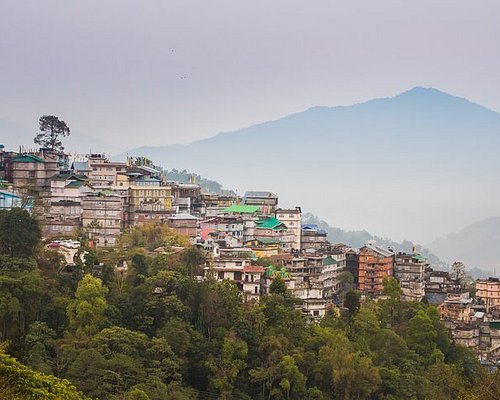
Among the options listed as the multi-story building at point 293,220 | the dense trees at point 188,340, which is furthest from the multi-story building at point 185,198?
the dense trees at point 188,340

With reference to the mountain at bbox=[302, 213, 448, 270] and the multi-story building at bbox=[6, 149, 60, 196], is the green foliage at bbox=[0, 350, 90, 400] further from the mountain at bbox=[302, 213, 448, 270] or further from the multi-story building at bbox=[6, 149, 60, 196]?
the mountain at bbox=[302, 213, 448, 270]

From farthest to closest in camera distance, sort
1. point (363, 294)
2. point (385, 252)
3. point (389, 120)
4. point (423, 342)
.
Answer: point (389, 120)
point (385, 252)
point (363, 294)
point (423, 342)

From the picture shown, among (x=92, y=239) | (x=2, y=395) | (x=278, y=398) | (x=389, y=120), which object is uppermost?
(x=389, y=120)

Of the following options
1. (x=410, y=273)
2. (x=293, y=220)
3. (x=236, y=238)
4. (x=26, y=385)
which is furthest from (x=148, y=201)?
(x=26, y=385)

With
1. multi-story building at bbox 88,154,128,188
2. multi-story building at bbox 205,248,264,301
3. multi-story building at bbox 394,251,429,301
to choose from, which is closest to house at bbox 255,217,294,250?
multi-story building at bbox 394,251,429,301

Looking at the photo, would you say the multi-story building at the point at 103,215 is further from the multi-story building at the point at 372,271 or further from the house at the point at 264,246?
the multi-story building at the point at 372,271

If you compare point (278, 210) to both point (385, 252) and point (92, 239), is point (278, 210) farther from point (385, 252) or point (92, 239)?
point (92, 239)

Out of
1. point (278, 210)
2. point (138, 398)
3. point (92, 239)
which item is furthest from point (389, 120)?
point (138, 398)
